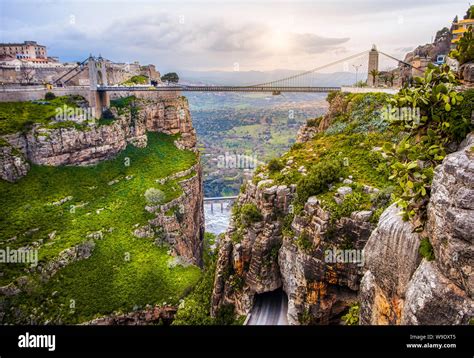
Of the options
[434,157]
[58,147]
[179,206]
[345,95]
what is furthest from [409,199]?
[58,147]

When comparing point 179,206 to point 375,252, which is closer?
point 375,252

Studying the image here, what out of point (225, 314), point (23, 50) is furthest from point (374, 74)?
point (23, 50)

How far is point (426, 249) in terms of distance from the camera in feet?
29.0

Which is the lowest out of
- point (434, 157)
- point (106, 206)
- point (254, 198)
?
point (106, 206)

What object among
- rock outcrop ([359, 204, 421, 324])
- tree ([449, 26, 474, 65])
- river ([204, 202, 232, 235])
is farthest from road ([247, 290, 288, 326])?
river ([204, 202, 232, 235])

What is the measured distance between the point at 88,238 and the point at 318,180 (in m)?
22.8

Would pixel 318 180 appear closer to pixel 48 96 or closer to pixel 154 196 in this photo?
pixel 154 196

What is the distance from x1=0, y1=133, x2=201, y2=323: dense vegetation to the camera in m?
27.5

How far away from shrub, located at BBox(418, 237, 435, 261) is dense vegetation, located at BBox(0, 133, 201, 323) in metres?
24.5

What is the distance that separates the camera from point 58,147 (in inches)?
1506

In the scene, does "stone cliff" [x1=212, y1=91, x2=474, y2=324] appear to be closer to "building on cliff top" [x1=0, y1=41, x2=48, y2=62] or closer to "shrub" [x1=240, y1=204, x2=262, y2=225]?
"shrub" [x1=240, y1=204, x2=262, y2=225]

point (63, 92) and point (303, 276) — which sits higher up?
point (63, 92)

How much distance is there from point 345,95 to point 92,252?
28.9 m
